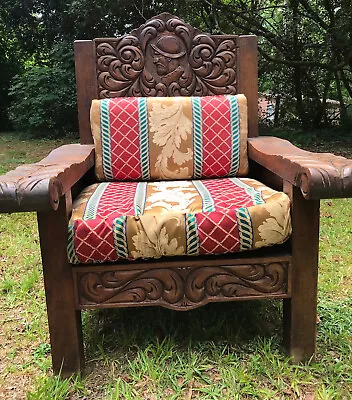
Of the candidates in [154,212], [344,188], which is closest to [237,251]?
[154,212]

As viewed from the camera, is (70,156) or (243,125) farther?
(243,125)

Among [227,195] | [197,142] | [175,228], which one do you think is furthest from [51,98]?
[175,228]

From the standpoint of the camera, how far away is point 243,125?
200 centimetres

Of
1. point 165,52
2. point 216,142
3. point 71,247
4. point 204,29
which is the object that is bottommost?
point 71,247

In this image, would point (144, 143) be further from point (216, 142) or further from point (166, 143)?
point (216, 142)

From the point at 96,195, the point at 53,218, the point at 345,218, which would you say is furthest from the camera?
the point at 345,218

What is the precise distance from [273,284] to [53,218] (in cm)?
73

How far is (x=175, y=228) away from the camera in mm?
1354

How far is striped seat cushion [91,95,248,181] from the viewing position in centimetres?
195

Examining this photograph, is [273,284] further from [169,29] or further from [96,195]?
[169,29]

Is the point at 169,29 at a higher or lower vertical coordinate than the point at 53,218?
higher

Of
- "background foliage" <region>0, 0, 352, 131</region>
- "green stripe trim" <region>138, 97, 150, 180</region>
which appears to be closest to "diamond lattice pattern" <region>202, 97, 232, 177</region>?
"green stripe trim" <region>138, 97, 150, 180</region>

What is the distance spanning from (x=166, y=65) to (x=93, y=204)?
92cm

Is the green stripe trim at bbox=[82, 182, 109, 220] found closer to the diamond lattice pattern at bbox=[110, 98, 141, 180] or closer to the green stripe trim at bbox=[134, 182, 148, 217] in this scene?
the green stripe trim at bbox=[134, 182, 148, 217]
